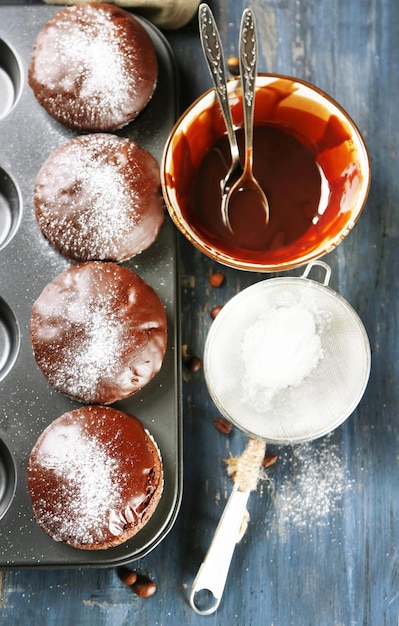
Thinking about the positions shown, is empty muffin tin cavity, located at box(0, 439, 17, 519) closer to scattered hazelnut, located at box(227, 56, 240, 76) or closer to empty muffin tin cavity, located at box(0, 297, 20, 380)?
empty muffin tin cavity, located at box(0, 297, 20, 380)

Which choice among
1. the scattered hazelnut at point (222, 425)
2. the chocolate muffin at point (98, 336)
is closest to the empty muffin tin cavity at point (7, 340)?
the chocolate muffin at point (98, 336)

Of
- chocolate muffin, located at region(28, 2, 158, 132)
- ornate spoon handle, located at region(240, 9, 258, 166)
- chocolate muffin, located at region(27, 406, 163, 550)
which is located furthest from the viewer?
chocolate muffin, located at region(28, 2, 158, 132)

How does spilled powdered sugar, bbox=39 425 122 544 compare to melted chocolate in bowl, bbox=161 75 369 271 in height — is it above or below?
below

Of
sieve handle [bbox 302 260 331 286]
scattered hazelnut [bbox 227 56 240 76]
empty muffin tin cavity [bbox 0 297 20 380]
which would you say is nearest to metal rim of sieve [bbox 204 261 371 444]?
sieve handle [bbox 302 260 331 286]

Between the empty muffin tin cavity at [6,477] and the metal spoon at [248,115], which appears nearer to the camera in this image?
the metal spoon at [248,115]

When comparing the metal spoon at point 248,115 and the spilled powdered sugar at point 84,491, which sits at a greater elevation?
the metal spoon at point 248,115

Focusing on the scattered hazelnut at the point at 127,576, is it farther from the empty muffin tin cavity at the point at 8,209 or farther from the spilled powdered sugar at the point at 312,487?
the empty muffin tin cavity at the point at 8,209

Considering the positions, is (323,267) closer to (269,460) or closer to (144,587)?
(269,460)

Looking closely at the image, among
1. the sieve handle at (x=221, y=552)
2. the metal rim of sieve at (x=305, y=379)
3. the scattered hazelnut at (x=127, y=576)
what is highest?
the metal rim of sieve at (x=305, y=379)
